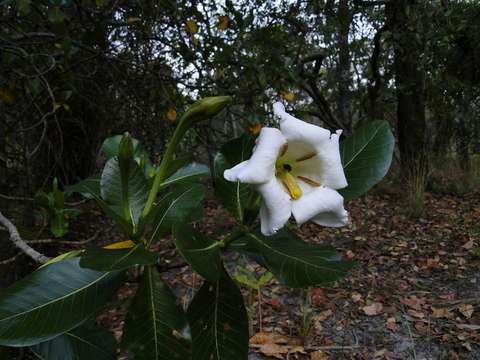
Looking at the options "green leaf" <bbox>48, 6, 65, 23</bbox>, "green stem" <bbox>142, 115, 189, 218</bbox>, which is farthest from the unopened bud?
"green leaf" <bbox>48, 6, 65, 23</bbox>

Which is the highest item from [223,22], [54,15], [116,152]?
[223,22]

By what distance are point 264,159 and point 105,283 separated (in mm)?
354

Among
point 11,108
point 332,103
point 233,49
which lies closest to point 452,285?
point 233,49

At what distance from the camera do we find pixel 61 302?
639 millimetres

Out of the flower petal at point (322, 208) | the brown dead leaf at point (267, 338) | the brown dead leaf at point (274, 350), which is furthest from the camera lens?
the brown dead leaf at point (267, 338)

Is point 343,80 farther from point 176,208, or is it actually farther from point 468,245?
point 176,208

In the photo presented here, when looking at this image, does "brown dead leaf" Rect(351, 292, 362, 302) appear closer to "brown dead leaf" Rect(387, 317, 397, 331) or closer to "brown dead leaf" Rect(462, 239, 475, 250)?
"brown dead leaf" Rect(387, 317, 397, 331)

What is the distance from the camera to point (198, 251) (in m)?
A: 0.59

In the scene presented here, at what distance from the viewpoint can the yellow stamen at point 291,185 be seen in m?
0.69

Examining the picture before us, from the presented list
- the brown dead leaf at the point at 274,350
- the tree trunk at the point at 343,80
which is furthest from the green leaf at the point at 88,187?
the tree trunk at the point at 343,80

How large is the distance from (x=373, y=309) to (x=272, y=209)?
2.27m

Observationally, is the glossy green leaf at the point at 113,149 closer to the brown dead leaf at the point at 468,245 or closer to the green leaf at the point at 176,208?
the green leaf at the point at 176,208

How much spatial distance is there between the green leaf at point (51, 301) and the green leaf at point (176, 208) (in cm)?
11

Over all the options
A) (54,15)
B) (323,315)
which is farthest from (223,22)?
(323,315)
